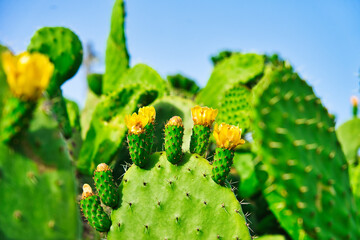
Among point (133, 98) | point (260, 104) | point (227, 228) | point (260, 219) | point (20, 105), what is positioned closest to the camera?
point (20, 105)

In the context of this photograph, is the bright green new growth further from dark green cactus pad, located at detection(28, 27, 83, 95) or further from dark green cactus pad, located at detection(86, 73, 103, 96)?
dark green cactus pad, located at detection(86, 73, 103, 96)

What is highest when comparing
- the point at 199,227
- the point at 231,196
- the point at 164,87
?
the point at 164,87

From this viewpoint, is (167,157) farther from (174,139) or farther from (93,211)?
(93,211)

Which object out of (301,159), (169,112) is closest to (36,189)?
(301,159)

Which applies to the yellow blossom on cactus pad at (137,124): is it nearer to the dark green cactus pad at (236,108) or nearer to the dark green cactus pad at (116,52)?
the dark green cactus pad at (236,108)

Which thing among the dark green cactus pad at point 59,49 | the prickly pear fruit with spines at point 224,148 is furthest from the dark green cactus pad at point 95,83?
the prickly pear fruit with spines at point 224,148

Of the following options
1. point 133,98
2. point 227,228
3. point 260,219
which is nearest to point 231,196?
point 227,228

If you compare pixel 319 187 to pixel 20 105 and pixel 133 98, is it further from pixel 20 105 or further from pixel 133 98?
pixel 133 98

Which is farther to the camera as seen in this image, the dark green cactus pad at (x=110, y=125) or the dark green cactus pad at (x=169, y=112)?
the dark green cactus pad at (x=169, y=112)
